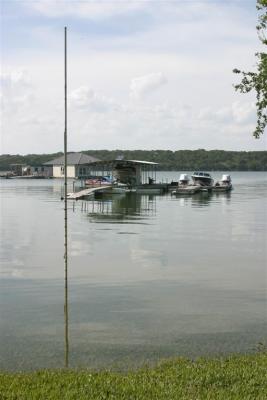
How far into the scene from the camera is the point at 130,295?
18406 mm

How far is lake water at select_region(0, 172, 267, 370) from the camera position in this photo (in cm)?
1286

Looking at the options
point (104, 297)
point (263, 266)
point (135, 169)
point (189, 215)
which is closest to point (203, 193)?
point (135, 169)

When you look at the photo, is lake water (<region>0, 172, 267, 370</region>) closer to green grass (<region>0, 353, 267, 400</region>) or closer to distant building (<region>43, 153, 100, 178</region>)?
green grass (<region>0, 353, 267, 400</region>)

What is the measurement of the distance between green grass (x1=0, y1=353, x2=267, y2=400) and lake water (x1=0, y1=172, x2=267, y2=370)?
2200mm

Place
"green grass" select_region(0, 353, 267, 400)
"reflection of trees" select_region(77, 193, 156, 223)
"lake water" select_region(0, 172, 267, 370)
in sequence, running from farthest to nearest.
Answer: "reflection of trees" select_region(77, 193, 156, 223) < "lake water" select_region(0, 172, 267, 370) < "green grass" select_region(0, 353, 267, 400)

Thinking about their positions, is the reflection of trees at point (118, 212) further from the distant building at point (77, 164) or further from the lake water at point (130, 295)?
the distant building at point (77, 164)

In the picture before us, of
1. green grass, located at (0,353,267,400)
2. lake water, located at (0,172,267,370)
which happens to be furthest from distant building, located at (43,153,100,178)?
green grass, located at (0,353,267,400)

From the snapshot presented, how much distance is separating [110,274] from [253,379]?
1349 centimetres

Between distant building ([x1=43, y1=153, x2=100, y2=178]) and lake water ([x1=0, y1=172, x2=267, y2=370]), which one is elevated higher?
distant building ([x1=43, y1=153, x2=100, y2=178])

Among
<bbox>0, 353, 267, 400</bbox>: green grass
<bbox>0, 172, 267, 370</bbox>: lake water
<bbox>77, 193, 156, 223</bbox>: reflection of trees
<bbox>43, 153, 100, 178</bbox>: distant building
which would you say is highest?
<bbox>43, 153, 100, 178</bbox>: distant building

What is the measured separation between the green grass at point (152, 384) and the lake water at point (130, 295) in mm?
2200

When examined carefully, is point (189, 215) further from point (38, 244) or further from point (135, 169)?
point (135, 169)

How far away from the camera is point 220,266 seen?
24078mm

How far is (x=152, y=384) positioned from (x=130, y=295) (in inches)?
388
